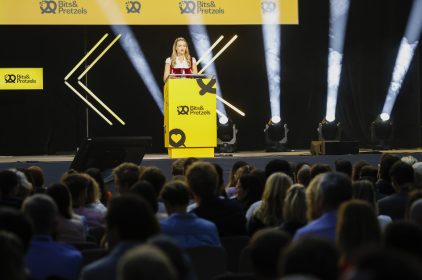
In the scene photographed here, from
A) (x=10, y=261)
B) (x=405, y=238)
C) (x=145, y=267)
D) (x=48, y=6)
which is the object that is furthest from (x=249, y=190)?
(x=48, y=6)

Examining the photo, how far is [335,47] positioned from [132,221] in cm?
1069

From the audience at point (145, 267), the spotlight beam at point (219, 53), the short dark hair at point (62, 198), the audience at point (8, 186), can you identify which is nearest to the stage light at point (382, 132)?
the spotlight beam at point (219, 53)

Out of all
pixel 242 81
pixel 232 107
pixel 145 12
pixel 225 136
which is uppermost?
pixel 145 12

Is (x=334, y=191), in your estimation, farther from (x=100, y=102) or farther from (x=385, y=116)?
(x=100, y=102)

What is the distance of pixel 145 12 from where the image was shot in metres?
11.5

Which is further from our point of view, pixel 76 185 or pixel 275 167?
pixel 275 167

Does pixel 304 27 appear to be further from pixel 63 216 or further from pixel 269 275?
pixel 269 275

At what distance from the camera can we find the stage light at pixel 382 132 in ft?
38.7

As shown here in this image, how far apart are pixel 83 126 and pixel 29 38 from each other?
1.61 metres

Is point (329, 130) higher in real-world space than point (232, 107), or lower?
lower

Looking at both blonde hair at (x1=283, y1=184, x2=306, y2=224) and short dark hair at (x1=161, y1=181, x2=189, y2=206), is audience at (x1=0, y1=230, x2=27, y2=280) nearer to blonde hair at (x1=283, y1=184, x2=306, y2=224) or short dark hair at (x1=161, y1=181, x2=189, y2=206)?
short dark hair at (x1=161, y1=181, x2=189, y2=206)

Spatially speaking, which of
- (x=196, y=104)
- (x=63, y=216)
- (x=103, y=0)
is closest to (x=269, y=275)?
(x=63, y=216)

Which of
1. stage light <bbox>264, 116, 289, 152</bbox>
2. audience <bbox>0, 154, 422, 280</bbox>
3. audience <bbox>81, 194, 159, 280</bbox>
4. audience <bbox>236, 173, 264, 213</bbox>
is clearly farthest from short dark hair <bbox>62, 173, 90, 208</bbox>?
stage light <bbox>264, 116, 289, 152</bbox>

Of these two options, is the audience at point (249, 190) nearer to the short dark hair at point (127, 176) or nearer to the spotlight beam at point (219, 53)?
the short dark hair at point (127, 176)
